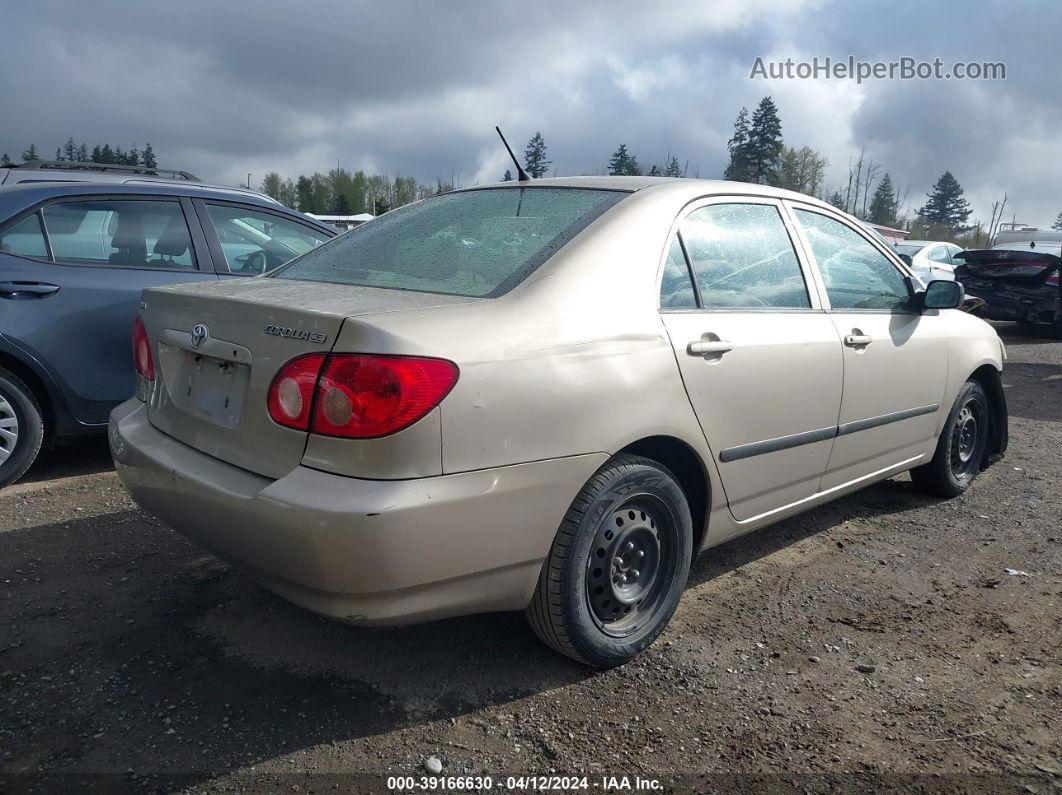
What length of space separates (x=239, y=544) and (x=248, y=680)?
0.59 metres

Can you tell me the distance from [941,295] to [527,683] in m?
2.80

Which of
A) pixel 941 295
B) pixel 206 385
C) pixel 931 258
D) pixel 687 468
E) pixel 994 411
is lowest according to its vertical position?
pixel 994 411

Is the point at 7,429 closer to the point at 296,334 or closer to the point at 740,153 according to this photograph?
the point at 296,334

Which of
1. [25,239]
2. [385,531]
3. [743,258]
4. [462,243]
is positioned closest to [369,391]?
[385,531]

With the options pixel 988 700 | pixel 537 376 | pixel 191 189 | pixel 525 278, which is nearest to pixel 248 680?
pixel 537 376

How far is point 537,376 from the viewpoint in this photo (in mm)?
2375

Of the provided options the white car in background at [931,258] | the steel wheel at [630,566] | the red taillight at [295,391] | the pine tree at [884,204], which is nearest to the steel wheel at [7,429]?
the red taillight at [295,391]

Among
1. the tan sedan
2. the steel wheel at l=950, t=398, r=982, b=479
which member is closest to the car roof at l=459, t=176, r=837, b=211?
the tan sedan

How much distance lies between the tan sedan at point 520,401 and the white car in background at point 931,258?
13066mm

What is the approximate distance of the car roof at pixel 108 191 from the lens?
455cm

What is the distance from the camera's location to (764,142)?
4797cm

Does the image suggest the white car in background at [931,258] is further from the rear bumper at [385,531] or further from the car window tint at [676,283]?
the rear bumper at [385,531]

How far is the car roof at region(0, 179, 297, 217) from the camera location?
4555 millimetres

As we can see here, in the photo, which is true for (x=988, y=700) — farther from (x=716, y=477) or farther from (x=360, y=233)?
(x=360, y=233)
